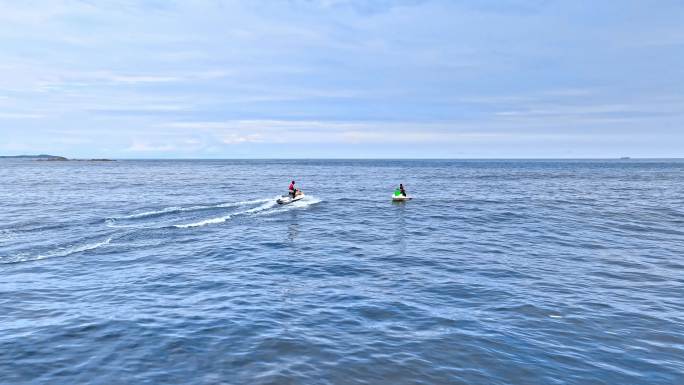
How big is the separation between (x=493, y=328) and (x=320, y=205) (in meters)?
38.6

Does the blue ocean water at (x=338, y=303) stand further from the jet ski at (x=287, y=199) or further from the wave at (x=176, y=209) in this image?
the jet ski at (x=287, y=199)

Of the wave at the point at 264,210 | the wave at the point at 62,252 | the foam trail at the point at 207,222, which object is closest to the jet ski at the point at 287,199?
the wave at the point at 264,210

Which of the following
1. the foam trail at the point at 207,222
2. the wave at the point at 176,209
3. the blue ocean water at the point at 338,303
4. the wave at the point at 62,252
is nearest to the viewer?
the blue ocean water at the point at 338,303

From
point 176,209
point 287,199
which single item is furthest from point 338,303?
point 287,199

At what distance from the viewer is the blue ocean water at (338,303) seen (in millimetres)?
12922

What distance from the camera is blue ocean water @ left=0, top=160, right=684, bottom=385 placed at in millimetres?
12922

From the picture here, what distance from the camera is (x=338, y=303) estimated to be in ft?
59.9

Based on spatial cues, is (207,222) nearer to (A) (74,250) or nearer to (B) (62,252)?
(A) (74,250)

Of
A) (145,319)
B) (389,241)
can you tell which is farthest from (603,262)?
(145,319)

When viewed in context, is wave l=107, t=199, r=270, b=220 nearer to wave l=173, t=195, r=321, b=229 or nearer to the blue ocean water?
the blue ocean water

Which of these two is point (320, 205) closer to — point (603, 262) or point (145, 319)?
point (603, 262)

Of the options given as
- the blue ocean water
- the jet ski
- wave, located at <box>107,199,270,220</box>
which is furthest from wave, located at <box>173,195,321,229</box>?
wave, located at <box>107,199,270,220</box>

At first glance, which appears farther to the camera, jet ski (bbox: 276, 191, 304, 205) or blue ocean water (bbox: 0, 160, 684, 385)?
jet ski (bbox: 276, 191, 304, 205)

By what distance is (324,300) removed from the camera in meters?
18.6
